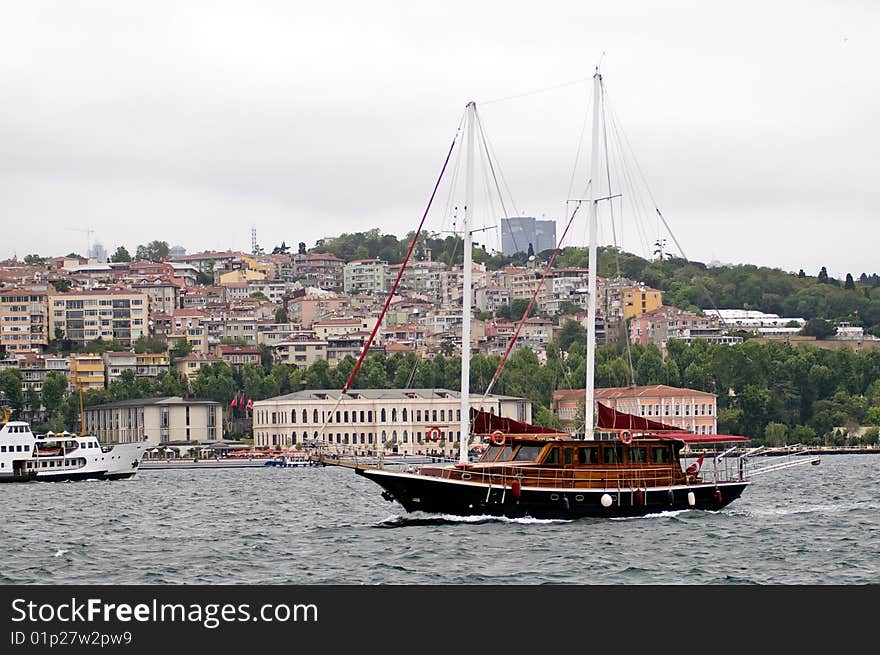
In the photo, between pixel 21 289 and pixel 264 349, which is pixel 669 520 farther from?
pixel 21 289

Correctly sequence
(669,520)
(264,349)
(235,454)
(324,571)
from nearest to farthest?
(324,571) → (669,520) → (235,454) → (264,349)

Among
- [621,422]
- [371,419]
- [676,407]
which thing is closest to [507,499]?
[621,422]

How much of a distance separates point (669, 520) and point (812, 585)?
1162 cm

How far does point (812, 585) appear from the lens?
30.2 meters

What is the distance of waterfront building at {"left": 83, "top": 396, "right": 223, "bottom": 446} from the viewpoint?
138375 millimetres

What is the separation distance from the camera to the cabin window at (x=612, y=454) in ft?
Answer: 137

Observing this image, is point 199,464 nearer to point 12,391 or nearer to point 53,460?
point 12,391

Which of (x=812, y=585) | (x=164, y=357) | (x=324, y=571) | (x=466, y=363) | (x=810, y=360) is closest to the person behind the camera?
(x=812, y=585)

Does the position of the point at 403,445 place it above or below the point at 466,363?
below

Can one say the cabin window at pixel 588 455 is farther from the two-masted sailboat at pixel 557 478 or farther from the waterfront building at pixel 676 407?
the waterfront building at pixel 676 407

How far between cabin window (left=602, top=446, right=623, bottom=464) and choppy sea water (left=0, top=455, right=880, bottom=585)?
1.51 meters

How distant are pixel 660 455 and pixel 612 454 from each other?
5.58 feet

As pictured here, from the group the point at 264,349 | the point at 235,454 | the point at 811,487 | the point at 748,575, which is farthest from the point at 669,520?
the point at 264,349

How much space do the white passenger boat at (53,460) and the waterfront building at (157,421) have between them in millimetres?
47814
